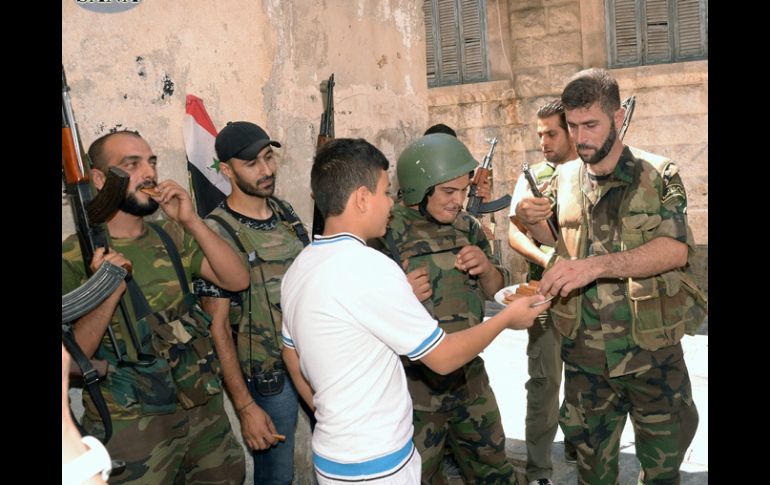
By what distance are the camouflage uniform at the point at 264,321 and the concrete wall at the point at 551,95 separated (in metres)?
7.56

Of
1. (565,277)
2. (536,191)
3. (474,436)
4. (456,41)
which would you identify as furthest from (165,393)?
(456,41)

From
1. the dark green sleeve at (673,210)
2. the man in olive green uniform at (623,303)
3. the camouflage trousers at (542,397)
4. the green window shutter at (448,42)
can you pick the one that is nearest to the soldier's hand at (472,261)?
the man in olive green uniform at (623,303)

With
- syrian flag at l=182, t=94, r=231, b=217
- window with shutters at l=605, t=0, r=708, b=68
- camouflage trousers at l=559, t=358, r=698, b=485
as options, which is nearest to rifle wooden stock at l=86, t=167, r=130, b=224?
syrian flag at l=182, t=94, r=231, b=217

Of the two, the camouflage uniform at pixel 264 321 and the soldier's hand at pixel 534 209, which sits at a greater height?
the soldier's hand at pixel 534 209

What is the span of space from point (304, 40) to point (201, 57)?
0.66 metres

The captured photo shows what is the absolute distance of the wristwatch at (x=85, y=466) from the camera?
1.05m

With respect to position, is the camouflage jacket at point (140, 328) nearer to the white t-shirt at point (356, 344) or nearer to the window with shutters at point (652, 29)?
the white t-shirt at point (356, 344)

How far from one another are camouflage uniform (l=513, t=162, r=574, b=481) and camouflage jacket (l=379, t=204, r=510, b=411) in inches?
28.6

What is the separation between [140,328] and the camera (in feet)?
9.20

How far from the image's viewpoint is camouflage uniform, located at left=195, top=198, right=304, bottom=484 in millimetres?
3195

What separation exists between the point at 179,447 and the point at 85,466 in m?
1.92

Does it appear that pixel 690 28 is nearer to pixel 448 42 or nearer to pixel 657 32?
pixel 657 32

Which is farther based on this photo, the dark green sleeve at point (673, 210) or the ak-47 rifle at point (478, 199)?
the ak-47 rifle at point (478, 199)

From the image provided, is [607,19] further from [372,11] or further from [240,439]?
[240,439]
